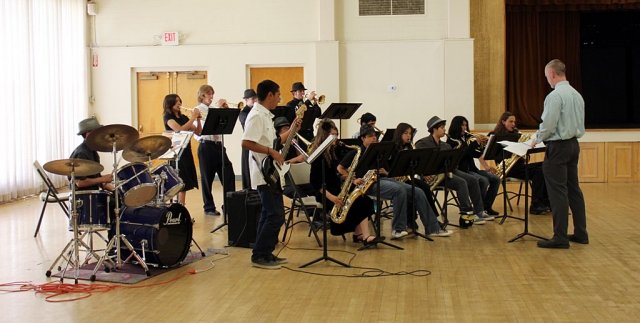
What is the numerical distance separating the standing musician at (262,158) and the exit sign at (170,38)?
7603mm

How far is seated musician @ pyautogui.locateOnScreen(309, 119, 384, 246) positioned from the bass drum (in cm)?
143

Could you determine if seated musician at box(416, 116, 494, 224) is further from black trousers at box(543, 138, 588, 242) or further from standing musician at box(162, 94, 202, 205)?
standing musician at box(162, 94, 202, 205)

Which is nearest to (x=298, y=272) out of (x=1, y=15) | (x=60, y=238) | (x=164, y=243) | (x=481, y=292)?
(x=164, y=243)

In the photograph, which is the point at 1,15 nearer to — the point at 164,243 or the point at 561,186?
the point at 164,243

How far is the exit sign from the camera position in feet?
42.6

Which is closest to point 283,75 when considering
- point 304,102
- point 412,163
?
point 304,102

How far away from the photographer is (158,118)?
13.2 meters

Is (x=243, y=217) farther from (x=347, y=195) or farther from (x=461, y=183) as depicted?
(x=461, y=183)

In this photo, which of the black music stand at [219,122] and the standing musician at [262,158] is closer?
the standing musician at [262,158]

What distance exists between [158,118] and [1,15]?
11.8ft

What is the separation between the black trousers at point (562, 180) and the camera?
21.1ft

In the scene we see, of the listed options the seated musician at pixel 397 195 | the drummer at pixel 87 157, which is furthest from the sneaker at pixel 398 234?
the drummer at pixel 87 157

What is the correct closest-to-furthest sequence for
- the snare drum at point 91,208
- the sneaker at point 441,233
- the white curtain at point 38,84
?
the snare drum at point 91,208
the sneaker at point 441,233
the white curtain at point 38,84

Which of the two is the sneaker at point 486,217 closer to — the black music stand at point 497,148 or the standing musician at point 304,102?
the black music stand at point 497,148
